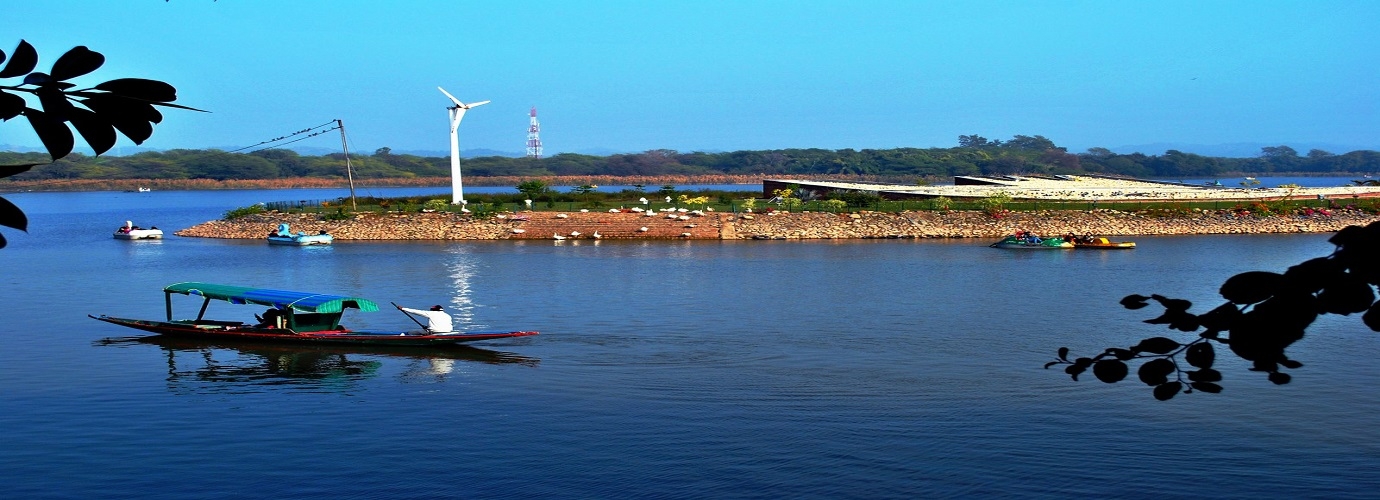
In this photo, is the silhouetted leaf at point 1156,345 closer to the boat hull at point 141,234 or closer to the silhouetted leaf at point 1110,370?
the silhouetted leaf at point 1110,370

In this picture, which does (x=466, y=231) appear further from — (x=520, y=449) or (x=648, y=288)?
(x=520, y=449)

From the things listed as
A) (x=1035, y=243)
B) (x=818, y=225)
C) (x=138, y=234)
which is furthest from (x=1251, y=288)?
(x=138, y=234)

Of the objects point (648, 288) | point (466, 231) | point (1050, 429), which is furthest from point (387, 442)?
point (466, 231)

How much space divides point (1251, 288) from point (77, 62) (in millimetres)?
2931

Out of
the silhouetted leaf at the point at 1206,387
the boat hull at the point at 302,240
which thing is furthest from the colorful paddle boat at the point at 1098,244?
the silhouetted leaf at the point at 1206,387

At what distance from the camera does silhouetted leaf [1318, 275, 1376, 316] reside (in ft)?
9.04

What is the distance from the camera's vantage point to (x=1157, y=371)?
3285 millimetres

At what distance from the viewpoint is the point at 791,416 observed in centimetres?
1694

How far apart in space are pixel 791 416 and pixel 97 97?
14.5m

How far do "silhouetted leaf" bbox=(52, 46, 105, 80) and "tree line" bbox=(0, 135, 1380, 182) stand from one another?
15396cm

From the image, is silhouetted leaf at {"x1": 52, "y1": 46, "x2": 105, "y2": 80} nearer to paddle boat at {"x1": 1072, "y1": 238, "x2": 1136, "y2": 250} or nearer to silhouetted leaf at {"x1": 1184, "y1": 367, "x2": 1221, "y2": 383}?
silhouetted leaf at {"x1": 1184, "y1": 367, "x2": 1221, "y2": 383}

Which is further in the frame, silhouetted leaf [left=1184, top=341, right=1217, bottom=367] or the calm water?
the calm water

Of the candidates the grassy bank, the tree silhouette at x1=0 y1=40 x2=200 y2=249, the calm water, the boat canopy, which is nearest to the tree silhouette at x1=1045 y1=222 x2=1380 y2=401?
the tree silhouette at x1=0 y1=40 x2=200 y2=249

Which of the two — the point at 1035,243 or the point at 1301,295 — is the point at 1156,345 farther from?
the point at 1035,243
